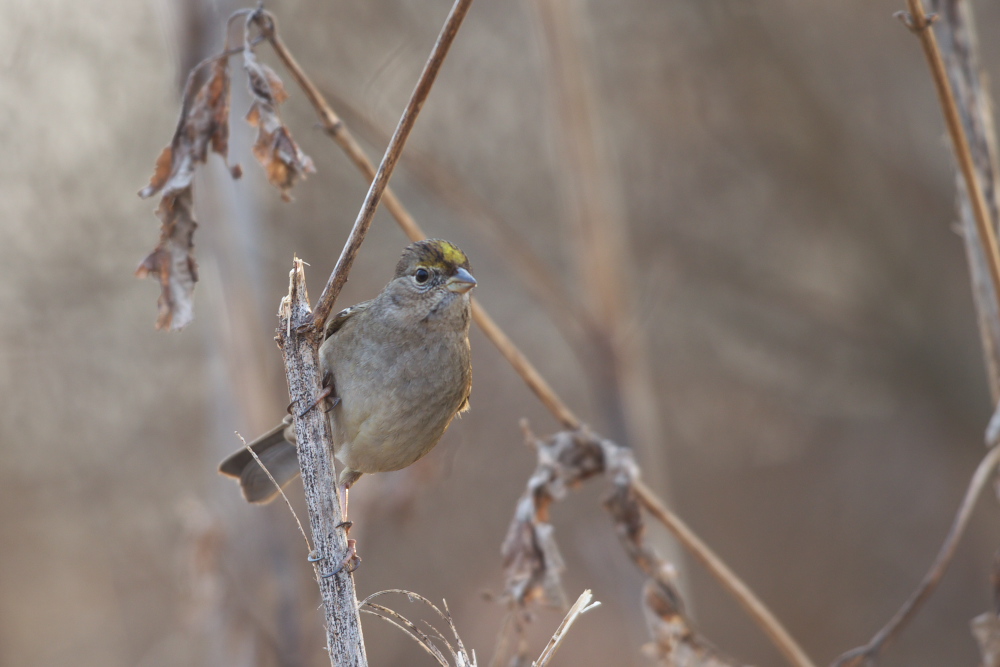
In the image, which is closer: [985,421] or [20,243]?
[20,243]

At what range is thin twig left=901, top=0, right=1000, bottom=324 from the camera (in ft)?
7.41

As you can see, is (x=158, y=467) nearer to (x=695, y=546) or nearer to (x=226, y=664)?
(x=226, y=664)

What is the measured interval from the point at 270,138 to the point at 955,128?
193 cm

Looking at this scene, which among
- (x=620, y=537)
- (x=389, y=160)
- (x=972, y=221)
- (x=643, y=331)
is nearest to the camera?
(x=389, y=160)

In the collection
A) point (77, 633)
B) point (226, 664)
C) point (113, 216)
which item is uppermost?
point (113, 216)

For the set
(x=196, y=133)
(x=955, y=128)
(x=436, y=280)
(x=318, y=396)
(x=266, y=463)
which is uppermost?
(x=196, y=133)

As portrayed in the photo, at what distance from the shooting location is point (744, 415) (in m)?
8.73

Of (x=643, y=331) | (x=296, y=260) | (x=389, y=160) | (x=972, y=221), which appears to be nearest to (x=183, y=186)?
(x=296, y=260)

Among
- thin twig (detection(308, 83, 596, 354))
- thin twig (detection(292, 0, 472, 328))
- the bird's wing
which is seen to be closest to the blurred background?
thin twig (detection(308, 83, 596, 354))

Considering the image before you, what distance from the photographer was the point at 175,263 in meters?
2.57

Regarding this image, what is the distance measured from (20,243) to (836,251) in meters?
7.06

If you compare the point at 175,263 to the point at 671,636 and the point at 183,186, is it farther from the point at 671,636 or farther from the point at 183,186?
the point at 671,636

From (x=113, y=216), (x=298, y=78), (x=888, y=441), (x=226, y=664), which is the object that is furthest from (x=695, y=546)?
(x=888, y=441)

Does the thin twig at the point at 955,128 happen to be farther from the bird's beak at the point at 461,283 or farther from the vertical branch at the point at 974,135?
the bird's beak at the point at 461,283
